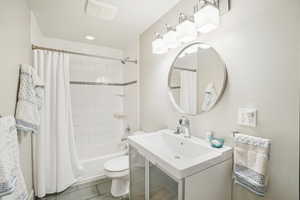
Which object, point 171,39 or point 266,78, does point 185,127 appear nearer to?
point 266,78

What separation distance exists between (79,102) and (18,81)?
1209 millimetres

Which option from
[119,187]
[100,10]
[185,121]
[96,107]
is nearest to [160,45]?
[100,10]

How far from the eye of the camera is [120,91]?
282 cm

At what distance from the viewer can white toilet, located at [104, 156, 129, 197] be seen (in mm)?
1618

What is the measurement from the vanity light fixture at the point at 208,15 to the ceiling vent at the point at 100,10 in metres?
0.97

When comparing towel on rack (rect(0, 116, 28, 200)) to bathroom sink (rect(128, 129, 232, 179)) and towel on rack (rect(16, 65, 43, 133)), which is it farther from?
bathroom sink (rect(128, 129, 232, 179))

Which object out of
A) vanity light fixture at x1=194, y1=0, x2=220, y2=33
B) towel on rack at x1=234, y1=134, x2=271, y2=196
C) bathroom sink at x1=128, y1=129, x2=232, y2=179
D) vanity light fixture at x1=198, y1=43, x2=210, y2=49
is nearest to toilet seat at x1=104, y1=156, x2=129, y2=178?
bathroom sink at x1=128, y1=129, x2=232, y2=179

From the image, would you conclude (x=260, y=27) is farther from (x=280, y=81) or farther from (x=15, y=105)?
(x=15, y=105)

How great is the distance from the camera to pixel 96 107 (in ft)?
8.43

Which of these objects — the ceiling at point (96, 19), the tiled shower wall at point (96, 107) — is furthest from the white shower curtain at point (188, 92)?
the tiled shower wall at point (96, 107)

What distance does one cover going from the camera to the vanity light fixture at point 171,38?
1.42 meters

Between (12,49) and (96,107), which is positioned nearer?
(12,49)

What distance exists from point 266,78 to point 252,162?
54 centimetres

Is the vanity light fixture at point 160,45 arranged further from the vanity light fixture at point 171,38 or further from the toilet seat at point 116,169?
the toilet seat at point 116,169
